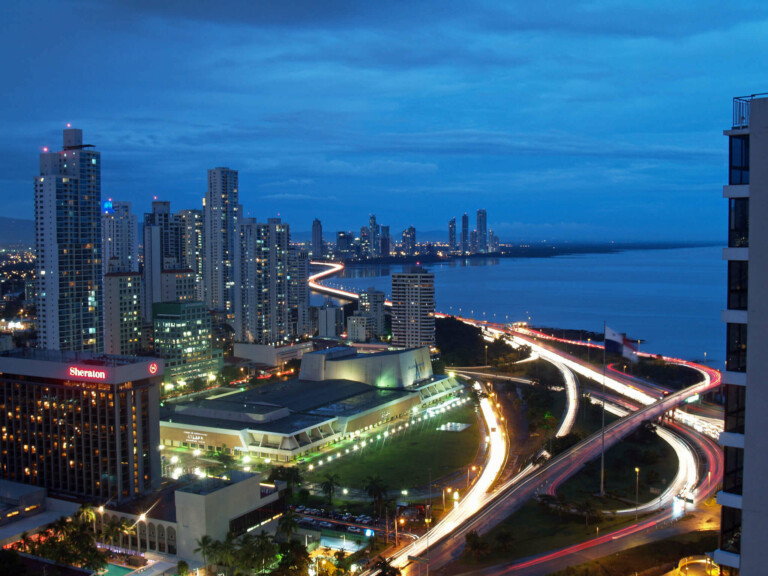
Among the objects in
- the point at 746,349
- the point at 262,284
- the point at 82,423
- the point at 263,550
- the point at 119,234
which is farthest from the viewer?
the point at 119,234

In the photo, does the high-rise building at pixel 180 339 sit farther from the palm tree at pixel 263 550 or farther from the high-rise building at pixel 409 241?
the high-rise building at pixel 409 241

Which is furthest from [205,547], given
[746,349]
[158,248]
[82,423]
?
[158,248]

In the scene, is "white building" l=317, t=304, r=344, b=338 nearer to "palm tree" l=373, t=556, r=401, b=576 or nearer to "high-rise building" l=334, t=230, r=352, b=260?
"palm tree" l=373, t=556, r=401, b=576

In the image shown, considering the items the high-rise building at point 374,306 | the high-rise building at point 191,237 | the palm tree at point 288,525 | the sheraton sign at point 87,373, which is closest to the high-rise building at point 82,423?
the sheraton sign at point 87,373

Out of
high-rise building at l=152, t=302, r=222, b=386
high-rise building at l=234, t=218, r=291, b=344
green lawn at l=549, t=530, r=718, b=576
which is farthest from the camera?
high-rise building at l=234, t=218, r=291, b=344

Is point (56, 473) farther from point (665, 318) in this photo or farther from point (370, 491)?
point (665, 318)

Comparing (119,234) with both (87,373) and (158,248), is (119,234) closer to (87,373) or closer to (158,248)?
(158,248)

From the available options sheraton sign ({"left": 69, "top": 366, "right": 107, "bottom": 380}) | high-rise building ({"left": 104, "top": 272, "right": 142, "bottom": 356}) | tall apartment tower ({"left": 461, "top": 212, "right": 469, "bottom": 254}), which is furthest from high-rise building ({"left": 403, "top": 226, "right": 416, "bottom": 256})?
sheraton sign ({"left": 69, "top": 366, "right": 107, "bottom": 380})
